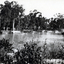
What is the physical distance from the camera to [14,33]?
15.7 ft

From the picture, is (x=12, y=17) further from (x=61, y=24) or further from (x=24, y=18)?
(x=61, y=24)

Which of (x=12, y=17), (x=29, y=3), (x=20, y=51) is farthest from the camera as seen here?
(x=12, y=17)

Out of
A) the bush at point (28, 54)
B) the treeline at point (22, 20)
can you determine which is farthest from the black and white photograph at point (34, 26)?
the bush at point (28, 54)

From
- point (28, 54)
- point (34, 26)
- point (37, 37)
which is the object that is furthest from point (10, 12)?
point (28, 54)

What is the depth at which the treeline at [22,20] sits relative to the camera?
179 inches

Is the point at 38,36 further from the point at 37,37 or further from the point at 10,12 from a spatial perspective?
the point at 10,12

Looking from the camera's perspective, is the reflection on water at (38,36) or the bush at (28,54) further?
the reflection on water at (38,36)

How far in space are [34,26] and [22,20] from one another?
0.44 meters

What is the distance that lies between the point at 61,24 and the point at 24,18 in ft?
3.65

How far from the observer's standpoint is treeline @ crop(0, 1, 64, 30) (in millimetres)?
4547

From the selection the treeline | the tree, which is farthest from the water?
the tree

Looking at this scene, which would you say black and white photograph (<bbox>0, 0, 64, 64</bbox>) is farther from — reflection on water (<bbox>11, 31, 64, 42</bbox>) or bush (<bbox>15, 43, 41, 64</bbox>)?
bush (<bbox>15, 43, 41, 64</bbox>)

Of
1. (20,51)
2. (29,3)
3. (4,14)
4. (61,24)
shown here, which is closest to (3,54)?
(20,51)

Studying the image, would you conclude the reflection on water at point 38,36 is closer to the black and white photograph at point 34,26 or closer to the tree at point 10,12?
the black and white photograph at point 34,26
